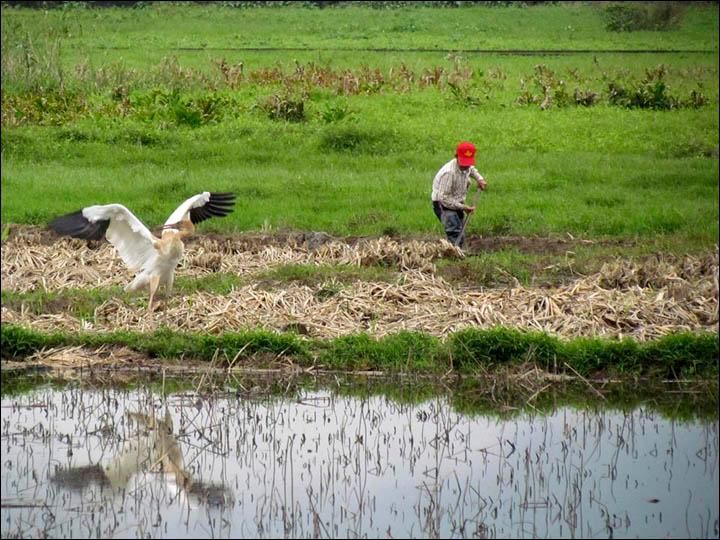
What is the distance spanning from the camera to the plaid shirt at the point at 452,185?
14406mm

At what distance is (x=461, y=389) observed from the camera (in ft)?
34.3

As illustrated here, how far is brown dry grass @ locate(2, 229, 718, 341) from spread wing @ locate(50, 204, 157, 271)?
1.66ft

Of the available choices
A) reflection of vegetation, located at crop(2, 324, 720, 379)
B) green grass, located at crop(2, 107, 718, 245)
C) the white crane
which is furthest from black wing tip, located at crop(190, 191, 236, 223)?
green grass, located at crop(2, 107, 718, 245)

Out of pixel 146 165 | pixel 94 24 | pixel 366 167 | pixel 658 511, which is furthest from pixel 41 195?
pixel 94 24

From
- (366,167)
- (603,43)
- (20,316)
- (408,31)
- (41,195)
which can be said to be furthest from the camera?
(408,31)

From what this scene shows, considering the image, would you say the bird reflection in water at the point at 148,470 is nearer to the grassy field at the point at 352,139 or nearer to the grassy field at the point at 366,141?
the grassy field at the point at 366,141

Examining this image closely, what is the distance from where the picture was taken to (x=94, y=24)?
33656 millimetres

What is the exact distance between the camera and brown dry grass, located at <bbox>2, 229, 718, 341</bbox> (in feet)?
37.9

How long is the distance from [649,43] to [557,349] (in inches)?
1015

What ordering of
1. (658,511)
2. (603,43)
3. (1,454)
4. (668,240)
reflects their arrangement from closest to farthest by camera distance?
(658,511), (1,454), (668,240), (603,43)

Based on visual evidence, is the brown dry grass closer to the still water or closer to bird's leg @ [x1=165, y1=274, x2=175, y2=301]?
bird's leg @ [x1=165, y1=274, x2=175, y2=301]

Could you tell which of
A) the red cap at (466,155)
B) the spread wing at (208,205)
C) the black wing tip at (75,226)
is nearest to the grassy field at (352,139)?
the red cap at (466,155)

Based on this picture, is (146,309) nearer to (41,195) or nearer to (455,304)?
(455,304)

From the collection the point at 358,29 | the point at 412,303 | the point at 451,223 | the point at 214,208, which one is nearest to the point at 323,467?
the point at 412,303
